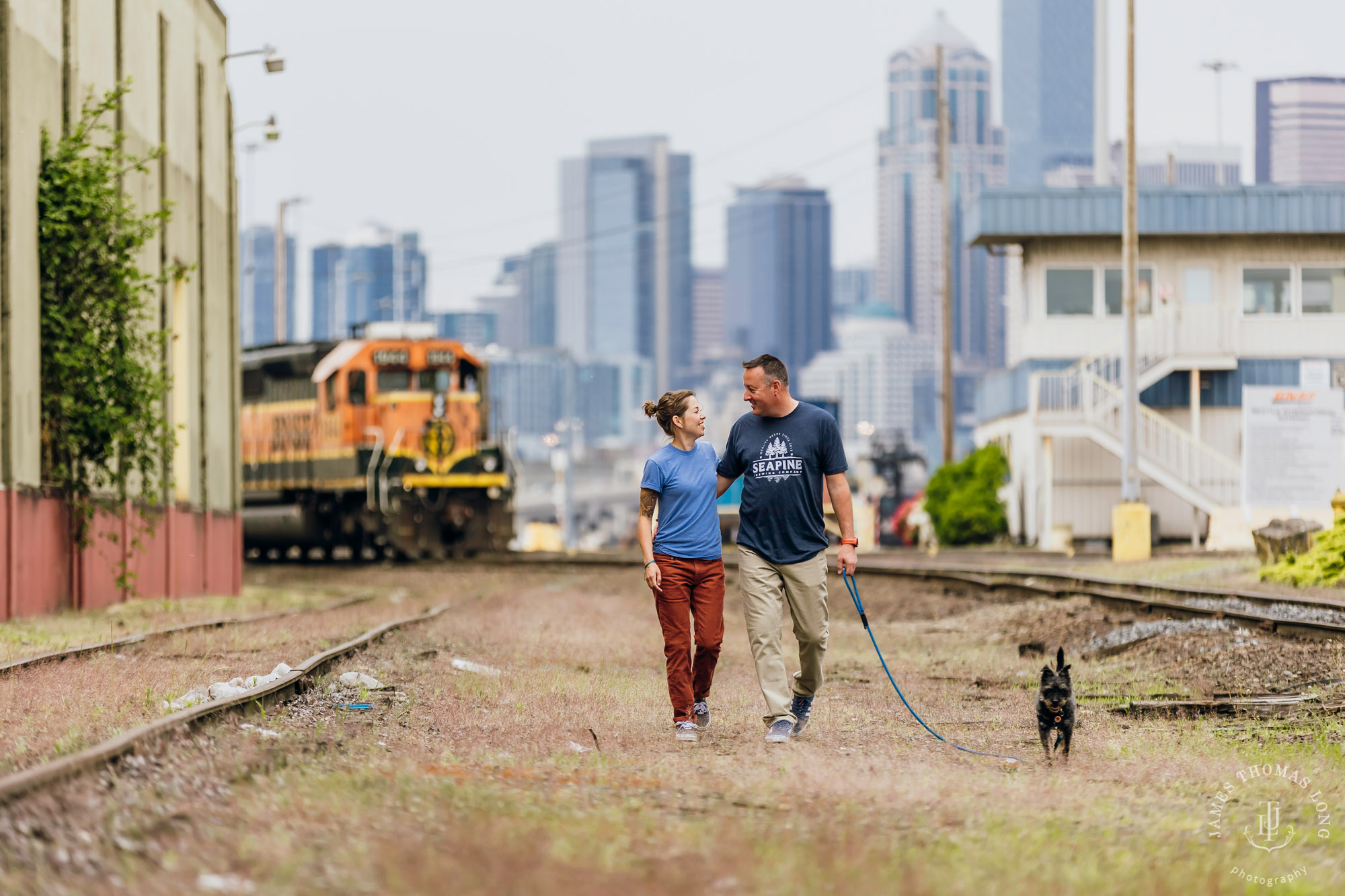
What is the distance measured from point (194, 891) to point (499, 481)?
26600mm

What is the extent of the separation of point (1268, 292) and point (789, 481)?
2995 centimetres

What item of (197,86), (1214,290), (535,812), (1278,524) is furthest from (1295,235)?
(535,812)

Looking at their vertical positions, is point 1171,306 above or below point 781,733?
above

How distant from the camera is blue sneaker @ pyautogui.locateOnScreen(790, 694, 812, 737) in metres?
8.38

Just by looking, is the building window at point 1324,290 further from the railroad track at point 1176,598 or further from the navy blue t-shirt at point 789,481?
the navy blue t-shirt at point 789,481

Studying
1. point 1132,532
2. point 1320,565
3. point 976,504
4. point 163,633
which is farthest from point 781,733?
point 976,504

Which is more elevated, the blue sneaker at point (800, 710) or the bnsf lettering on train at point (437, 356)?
the bnsf lettering on train at point (437, 356)

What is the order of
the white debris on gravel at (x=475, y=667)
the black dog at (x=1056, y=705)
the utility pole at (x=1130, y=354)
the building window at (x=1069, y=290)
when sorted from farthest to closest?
the building window at (x=1069, y=290)
the utility pole at (x=1130, y=354)
the white debris on gravel at (x=475, y=667)
the black dog at (x=1056, y=705)

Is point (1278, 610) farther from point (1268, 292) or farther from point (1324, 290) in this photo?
point (1324, 290)

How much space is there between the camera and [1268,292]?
35.3 meters

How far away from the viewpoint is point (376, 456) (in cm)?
2933

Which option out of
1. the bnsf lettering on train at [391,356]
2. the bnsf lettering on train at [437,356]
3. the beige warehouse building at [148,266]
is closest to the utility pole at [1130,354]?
the bnsf lettering on train at [437,356]

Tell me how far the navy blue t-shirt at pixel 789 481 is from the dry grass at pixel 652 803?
3.27 feet

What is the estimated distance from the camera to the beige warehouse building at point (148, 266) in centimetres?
1522
